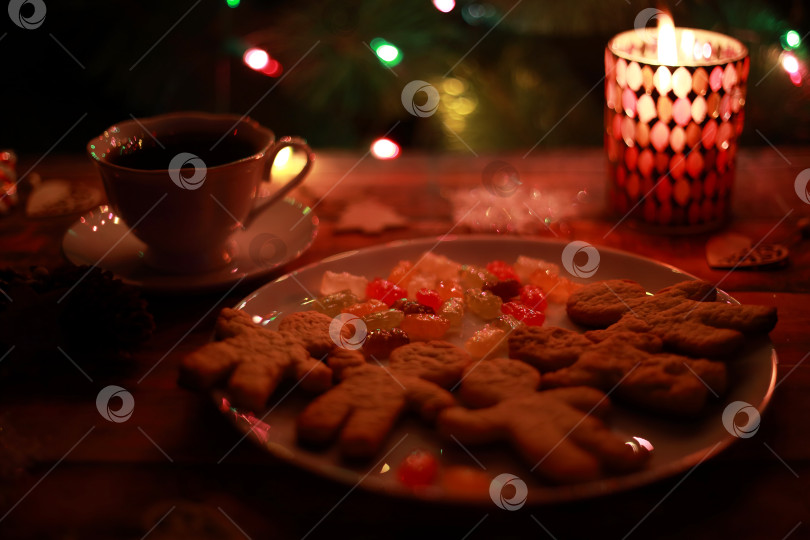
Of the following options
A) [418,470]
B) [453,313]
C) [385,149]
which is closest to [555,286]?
[453,313]

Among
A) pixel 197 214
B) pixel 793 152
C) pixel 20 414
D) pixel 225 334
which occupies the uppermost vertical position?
pixel 793 152

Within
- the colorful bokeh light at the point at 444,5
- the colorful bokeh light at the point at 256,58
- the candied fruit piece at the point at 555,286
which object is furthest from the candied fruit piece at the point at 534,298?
the colorful bokeh light at the point at 256,58

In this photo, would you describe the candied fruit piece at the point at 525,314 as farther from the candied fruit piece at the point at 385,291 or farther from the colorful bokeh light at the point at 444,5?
the colorful bokeh light at the point at 444,5

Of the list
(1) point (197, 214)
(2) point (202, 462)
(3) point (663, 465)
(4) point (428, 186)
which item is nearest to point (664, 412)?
(3) point (663, 465)

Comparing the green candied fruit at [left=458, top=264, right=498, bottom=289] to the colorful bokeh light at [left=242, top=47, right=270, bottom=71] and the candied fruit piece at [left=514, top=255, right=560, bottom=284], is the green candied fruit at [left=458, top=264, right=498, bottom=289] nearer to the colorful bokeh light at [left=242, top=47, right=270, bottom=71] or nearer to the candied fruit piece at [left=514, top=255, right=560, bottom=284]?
the candied fruit piece at [left=514, top=255, right=560, bottom=284]

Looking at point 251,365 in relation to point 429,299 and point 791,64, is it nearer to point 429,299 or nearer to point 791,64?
point 429,299

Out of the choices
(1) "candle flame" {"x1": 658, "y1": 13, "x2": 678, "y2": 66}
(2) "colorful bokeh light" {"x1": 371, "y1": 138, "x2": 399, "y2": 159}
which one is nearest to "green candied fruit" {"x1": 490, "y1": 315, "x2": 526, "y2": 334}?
(1) "candle flame" {"x1": 658, "y1": 13, "x2": 678, "y2": 66}

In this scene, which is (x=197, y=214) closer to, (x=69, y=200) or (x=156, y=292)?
(x=156, y=292)
